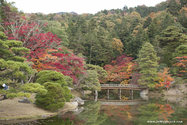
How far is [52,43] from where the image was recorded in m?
22.2

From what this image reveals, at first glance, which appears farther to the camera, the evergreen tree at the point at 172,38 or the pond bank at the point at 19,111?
the evergreen tree at the point at 172,38

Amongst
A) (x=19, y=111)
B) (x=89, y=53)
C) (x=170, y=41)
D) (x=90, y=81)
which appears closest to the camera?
(x=19, y=111)

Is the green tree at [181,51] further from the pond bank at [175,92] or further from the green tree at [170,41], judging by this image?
the pond bank at [175,92]

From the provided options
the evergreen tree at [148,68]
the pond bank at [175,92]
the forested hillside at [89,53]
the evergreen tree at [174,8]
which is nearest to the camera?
the forested hillside at [89,53]

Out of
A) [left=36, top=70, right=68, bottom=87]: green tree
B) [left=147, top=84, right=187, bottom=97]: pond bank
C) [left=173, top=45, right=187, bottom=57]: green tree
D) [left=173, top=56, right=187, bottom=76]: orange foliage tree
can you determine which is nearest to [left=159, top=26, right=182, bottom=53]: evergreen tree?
[left=173, top=45, right=187, bottom=57]: green tree

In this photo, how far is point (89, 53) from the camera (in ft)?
143

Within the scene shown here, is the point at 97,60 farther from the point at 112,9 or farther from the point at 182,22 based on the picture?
the point at 112,9

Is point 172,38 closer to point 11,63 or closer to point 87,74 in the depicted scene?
point 87,74

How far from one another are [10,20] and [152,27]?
32.4m

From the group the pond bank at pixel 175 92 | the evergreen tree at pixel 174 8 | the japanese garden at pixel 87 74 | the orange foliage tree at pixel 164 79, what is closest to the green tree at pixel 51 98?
Answer: the japanese garden at pixel 87 74

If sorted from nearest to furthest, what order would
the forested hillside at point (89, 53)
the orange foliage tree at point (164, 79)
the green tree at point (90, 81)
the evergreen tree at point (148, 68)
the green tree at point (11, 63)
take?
the green tree at point (11, 63), the forested hillside at point (89, 53), the green tree at point (90, 81), the orange foliage tree at point (164, 79), the evergreen tree at point (148, 68)

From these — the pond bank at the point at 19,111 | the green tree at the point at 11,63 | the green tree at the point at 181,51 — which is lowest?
the pond bank at the point at 19,111

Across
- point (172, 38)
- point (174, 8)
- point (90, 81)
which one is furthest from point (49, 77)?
point (174, 8)

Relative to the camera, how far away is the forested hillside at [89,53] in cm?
1302
